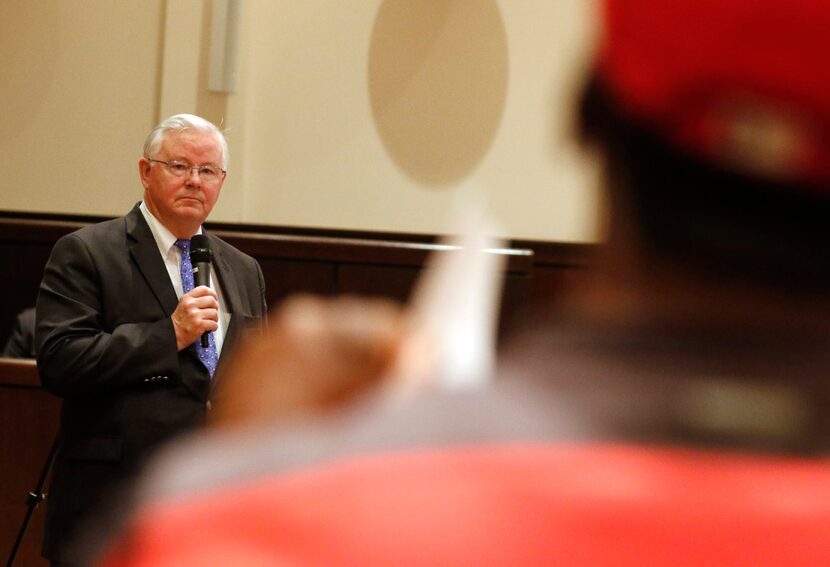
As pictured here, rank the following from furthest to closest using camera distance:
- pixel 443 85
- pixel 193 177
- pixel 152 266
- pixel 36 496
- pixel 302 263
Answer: pixel 443 85
pixel 302 263
pixel 36 496
pixel 193 177
pixel 152 266

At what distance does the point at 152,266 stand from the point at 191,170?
0.36m

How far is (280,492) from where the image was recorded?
0.48 metres

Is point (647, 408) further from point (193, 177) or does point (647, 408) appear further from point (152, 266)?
point (193, 177)

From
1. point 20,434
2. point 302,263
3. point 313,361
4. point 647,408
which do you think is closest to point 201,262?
point 20,434

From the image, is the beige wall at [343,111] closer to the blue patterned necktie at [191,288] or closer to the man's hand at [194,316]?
the blue patterned necktie at [191,288]

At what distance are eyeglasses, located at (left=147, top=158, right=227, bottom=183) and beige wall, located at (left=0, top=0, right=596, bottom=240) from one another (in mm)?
3300

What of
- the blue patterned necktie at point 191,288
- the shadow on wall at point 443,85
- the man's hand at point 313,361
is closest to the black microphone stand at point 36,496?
the blue patterned necktie at point 191,288

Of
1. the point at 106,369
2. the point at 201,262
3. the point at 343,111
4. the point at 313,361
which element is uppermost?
the point at 343,111

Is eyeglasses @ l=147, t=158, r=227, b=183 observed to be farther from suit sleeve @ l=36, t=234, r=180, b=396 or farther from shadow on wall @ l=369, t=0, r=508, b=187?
shadow on wall @ l=369, t=0, r=508, b=187

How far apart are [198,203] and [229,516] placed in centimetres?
263

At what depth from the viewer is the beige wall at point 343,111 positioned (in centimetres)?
650

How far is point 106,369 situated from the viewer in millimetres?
2680

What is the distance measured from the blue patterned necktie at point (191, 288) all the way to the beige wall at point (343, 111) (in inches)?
138

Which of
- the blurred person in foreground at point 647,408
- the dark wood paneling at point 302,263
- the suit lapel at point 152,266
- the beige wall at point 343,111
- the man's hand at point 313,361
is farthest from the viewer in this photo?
the beige wall at point 343,111
